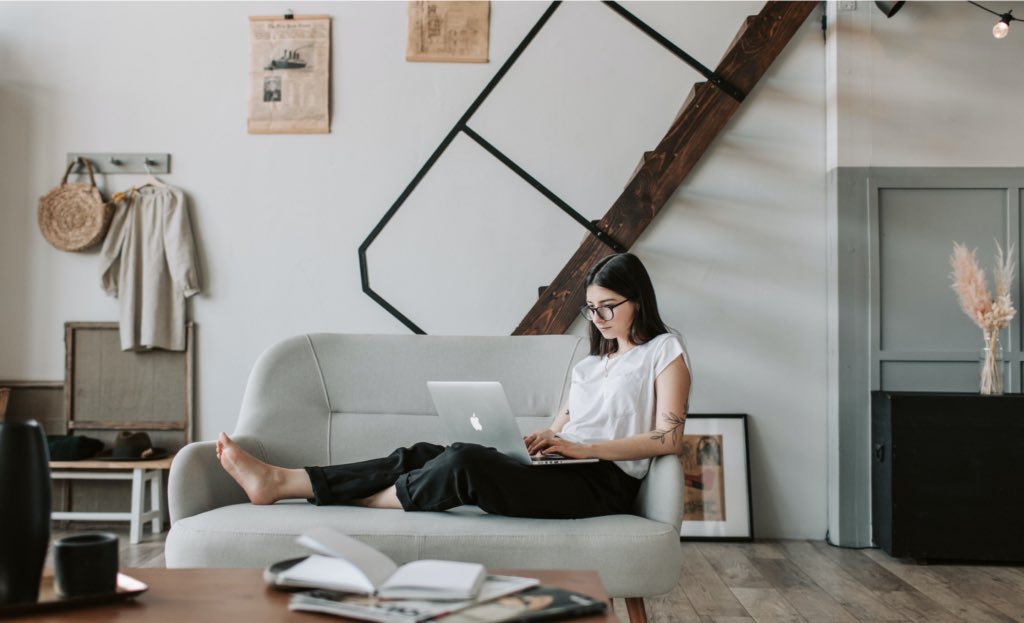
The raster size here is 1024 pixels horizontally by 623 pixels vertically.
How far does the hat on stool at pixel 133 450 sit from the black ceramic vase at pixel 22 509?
2.69 meters

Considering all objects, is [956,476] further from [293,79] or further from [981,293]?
[293,79]

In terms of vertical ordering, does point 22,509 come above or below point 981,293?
below

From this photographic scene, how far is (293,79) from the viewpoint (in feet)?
13.2

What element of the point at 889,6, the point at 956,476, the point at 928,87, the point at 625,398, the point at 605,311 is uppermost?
the point at 889,6

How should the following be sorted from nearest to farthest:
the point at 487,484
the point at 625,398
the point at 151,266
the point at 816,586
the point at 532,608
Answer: the point at 532,608, the point at 487,484, the point at 625,398, the point at 816,586, the point at 151,266

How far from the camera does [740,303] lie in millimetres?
3898

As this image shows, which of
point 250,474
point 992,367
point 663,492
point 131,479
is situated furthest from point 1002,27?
point 131,479

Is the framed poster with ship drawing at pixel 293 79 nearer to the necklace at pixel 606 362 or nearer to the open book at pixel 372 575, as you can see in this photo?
the necklace at pixel 606 362

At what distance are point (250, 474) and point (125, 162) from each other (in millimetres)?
2348

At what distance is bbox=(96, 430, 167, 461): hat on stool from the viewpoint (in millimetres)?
3787

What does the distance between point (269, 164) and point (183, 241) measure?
527 millimetres

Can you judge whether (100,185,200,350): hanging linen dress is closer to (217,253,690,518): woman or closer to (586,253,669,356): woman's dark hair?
(217,253,690,518): woman

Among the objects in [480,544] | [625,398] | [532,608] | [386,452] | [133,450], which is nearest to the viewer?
[532,608]

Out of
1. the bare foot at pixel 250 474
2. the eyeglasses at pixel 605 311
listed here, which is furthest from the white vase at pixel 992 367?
the bare foot at pixel 250 474
